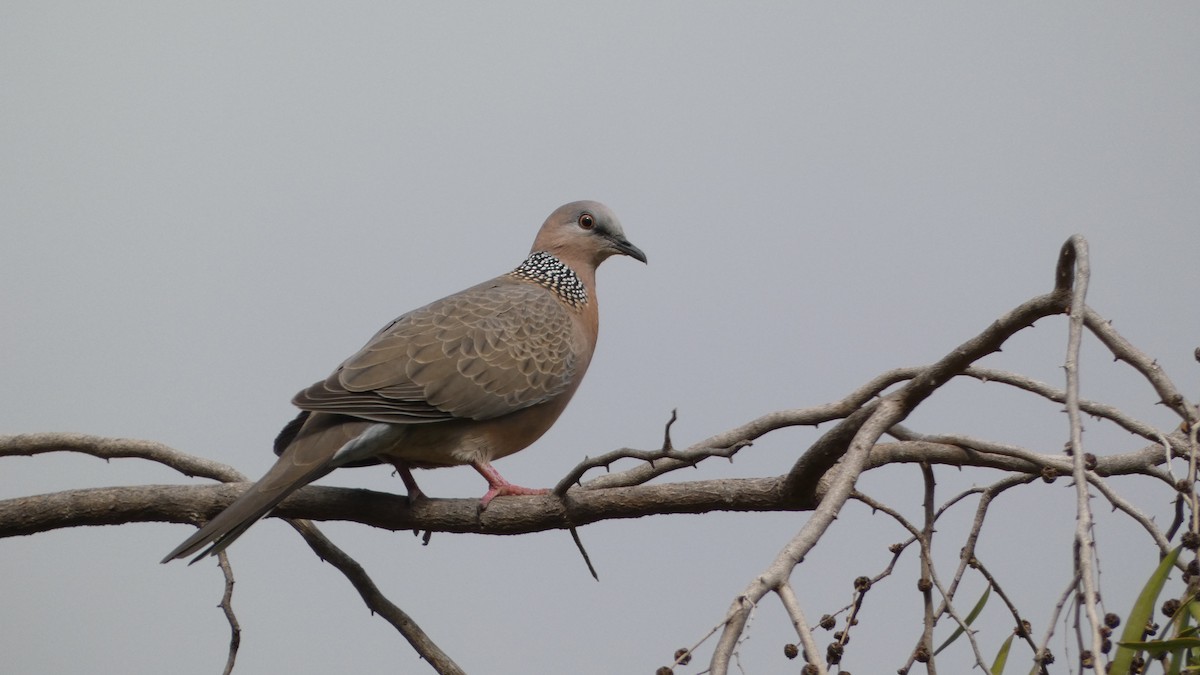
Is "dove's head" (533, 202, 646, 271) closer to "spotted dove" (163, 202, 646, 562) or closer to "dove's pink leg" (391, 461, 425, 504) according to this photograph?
"spotted dove" (163, 202, 646, 562)

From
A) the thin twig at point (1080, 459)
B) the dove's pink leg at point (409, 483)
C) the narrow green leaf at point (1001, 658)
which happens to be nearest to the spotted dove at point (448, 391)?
the dove's pink leg at point (409, 483)

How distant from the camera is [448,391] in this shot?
4082mm

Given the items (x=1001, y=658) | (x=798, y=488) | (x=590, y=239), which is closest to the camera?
(x=1001, y=658)

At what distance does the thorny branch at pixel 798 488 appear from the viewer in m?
2.14

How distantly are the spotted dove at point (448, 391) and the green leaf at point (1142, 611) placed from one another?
1.98 metres

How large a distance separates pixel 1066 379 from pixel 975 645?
2.03ft

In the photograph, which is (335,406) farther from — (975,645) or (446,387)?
(975,645)

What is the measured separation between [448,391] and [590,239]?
1.40 m

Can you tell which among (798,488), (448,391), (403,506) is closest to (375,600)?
(403,506)

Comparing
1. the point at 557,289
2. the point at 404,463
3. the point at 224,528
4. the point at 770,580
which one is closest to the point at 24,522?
the point at 224,528

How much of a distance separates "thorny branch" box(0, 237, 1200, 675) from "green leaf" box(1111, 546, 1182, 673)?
78mm

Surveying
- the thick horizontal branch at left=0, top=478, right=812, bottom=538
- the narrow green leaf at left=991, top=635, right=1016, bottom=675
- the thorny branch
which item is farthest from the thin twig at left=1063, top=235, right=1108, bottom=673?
the thick horizontal branch at left=0, top=478, right=812, bottom=538

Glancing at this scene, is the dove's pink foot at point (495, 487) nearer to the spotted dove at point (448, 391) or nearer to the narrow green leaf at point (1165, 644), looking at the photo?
the spotted dove at point (448, 391)

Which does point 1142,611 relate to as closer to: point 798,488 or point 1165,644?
point 1165,644
